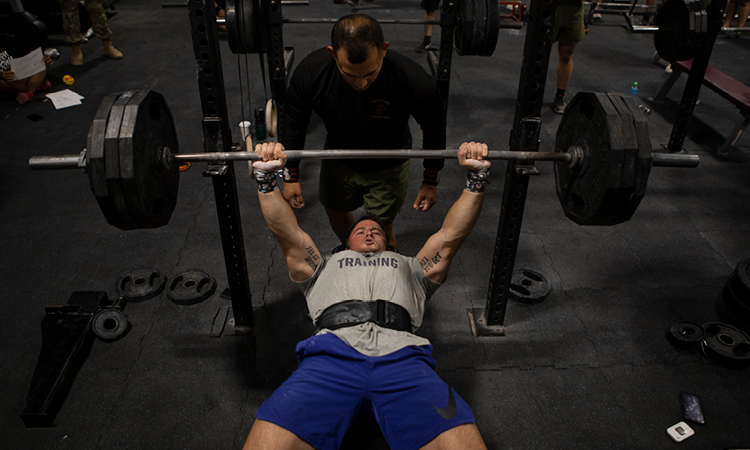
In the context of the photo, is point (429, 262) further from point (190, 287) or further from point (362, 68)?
point (190, 287)

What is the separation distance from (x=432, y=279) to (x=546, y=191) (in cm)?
209

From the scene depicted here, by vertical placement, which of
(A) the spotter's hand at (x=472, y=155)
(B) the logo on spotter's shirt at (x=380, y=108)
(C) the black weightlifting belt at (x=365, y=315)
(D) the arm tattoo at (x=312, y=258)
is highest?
(B) the logo on spotter's shirt at (x=380, y=108)

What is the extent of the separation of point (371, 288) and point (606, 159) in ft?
3.31

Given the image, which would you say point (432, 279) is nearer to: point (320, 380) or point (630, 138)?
point (320, 380)

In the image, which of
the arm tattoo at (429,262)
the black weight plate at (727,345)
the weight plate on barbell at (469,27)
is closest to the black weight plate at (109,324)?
the arm tattoo at (429,262)

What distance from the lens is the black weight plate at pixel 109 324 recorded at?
2.58m

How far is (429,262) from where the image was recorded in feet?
7.07

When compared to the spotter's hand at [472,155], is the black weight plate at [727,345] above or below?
below

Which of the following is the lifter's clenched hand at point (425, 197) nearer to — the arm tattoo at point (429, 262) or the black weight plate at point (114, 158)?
the arm tattoo at point (429, 262)

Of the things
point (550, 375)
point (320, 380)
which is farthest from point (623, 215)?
point (320, 380)

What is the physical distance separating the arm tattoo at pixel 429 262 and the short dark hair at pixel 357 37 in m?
0.85

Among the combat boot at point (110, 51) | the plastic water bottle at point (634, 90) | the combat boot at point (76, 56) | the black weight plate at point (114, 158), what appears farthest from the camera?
the combat boot at point (110, 51)

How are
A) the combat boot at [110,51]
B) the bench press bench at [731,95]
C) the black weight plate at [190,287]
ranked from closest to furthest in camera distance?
the black weight plate at [190,287]
the bench press bench at [731,95]
the combat boot at [110,51]

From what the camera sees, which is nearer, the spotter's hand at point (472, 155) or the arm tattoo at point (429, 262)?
the spotter's hand at point (472, 155)
